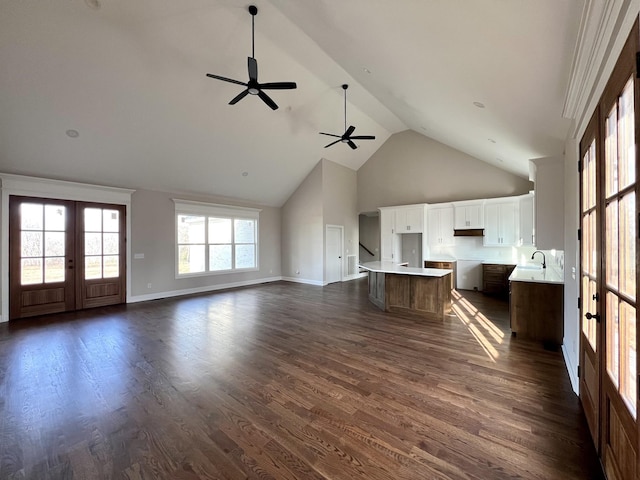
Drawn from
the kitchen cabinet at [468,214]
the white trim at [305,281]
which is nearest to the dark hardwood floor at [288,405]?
the kitchen cabinet at [468,214]

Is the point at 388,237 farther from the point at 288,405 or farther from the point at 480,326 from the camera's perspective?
the point at 288,405

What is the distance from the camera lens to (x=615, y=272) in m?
1.34

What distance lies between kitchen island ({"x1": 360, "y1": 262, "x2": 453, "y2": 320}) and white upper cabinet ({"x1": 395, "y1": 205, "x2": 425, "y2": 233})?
3034 mm

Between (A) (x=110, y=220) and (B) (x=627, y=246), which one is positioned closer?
(B) (x=627, y=246)

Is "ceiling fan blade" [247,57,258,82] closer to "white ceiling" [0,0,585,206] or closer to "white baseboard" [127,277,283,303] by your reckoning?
"white ceiling" [0,0,585,206]

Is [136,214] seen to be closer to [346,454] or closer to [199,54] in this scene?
[199,54]

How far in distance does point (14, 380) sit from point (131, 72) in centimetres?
428

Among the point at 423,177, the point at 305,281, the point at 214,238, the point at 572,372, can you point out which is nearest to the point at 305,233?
the point at 305,281

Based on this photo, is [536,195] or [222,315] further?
[222,315]

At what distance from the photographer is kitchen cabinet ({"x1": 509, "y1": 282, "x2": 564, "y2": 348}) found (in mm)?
3328

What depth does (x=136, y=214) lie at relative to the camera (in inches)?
246

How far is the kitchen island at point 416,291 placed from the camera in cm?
453

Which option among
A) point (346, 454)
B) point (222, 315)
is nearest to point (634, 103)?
point (346, 454)

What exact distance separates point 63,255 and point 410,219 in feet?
28.0
